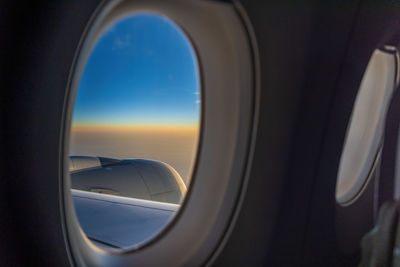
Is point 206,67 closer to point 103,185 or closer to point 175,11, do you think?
point 175,11

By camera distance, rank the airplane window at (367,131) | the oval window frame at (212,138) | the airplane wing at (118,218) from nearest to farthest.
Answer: the oval window frame at (212,138) → the airplane wing at (118,218) → the airplane window at (367,131)

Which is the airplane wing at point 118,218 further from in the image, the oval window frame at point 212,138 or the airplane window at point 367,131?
the airplane window at point 367,131

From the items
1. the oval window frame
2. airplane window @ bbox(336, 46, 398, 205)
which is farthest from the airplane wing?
airplane window @ bbox(336, 46, 398, 205)

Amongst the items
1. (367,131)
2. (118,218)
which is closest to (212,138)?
(118,218)

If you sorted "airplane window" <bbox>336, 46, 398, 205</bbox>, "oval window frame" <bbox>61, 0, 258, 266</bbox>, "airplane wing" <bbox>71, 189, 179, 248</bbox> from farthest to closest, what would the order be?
"airplane window" <bbox>336, 46, 398, 205</bbox>
"airplane wing" <bbox>71, 189, 179, 248</bbox>
"oval window frame" <bbox>61, 0, 258, 266</bbox>

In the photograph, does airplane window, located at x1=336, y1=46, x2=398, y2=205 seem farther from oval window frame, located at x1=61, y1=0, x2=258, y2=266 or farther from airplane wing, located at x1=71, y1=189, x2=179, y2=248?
airplane wing, located at x1=71, y1=189, x2=179, y2=248

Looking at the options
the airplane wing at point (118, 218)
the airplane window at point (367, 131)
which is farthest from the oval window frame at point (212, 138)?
the airplane window at point (367, 131)

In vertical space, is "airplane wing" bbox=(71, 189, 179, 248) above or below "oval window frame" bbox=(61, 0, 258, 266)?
below

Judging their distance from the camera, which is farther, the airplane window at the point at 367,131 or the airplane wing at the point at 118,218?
the airplane window at the point at 367,131
